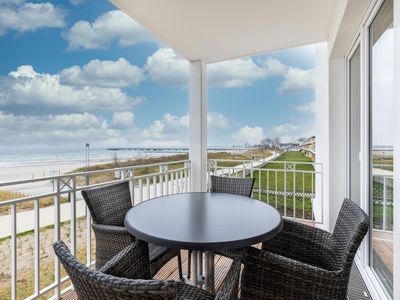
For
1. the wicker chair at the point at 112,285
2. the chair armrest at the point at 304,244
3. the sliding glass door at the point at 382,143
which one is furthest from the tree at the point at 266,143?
the wicker chair at the point at 112,285

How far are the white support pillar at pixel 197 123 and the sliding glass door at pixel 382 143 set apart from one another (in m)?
2.32

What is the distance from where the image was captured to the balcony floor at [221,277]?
6.72 feet

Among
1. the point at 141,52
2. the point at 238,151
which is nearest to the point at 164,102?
A: the point at 141,52

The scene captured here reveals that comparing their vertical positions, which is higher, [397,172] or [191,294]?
[397,172]

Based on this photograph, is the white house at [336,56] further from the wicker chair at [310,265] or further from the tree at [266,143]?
the tree at [266,143]

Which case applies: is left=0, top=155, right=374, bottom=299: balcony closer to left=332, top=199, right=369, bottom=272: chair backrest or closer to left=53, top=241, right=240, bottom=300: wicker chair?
left=332, top=199, right=369, bottom=272: chair backrest

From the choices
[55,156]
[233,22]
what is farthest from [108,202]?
[55,156]

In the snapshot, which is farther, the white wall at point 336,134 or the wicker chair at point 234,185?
the white wall at point 336,134

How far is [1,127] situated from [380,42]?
1113 cm

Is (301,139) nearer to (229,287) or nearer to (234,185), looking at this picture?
(234,185)

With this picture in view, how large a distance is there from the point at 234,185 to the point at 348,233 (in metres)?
1.36

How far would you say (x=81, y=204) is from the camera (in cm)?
374

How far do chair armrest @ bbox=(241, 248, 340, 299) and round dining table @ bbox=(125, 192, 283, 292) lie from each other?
15 centimetres

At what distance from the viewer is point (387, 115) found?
165 cm
